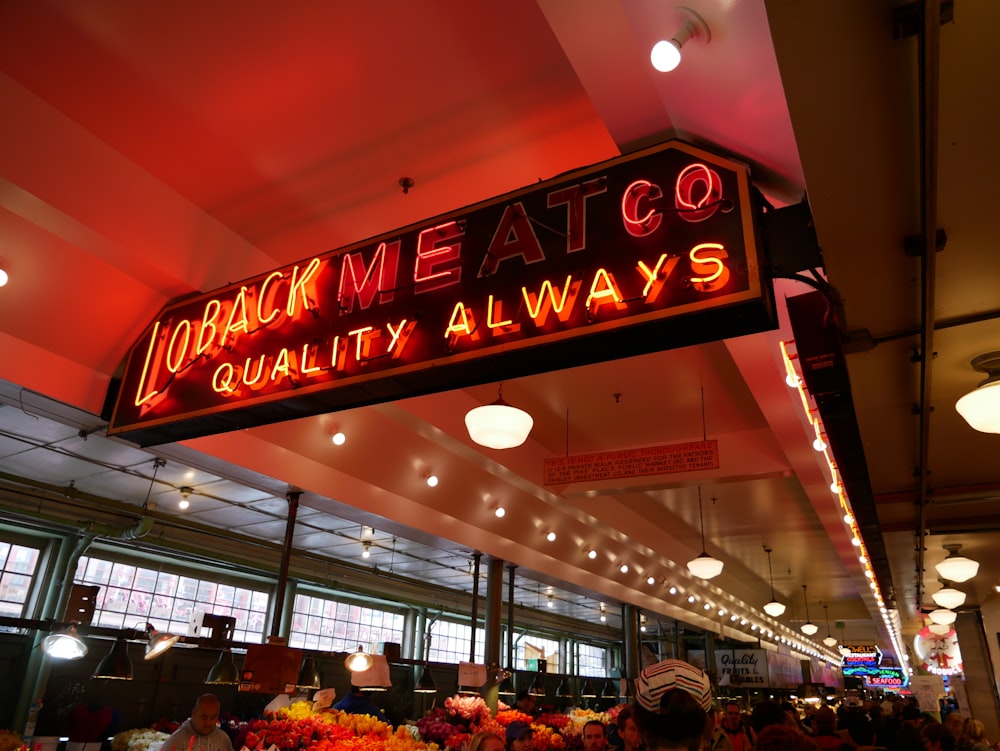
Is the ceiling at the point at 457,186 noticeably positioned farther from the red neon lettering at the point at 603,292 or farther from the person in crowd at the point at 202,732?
the person in crowd at the point at 202,732

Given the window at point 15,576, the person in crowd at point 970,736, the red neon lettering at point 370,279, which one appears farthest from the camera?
the window at point 15,576

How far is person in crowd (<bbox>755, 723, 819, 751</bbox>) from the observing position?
3880 millimetres

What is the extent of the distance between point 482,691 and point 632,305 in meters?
10.0

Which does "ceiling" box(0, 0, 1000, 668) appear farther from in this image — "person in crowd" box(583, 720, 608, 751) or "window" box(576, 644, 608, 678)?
"window" box(576, 644, 608, 678)

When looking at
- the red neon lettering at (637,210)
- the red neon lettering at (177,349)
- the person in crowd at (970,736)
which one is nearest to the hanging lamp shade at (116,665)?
the red neon lettering at (177,349)

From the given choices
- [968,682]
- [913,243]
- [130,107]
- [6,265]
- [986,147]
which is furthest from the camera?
[968,682]

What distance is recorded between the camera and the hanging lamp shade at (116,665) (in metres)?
7.13

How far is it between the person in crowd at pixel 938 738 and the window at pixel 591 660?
21.1 m

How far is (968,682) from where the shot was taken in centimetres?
1593

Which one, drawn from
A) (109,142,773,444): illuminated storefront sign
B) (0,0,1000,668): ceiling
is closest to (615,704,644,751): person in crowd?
(0,0,1000,668): ceiling

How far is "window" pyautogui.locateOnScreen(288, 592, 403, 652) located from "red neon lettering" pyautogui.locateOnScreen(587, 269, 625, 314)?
1439 cm

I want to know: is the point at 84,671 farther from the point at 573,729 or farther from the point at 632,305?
the point at 632,305

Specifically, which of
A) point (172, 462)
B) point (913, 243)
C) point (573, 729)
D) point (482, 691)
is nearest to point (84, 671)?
point (172, 462)

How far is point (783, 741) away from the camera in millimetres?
3945
